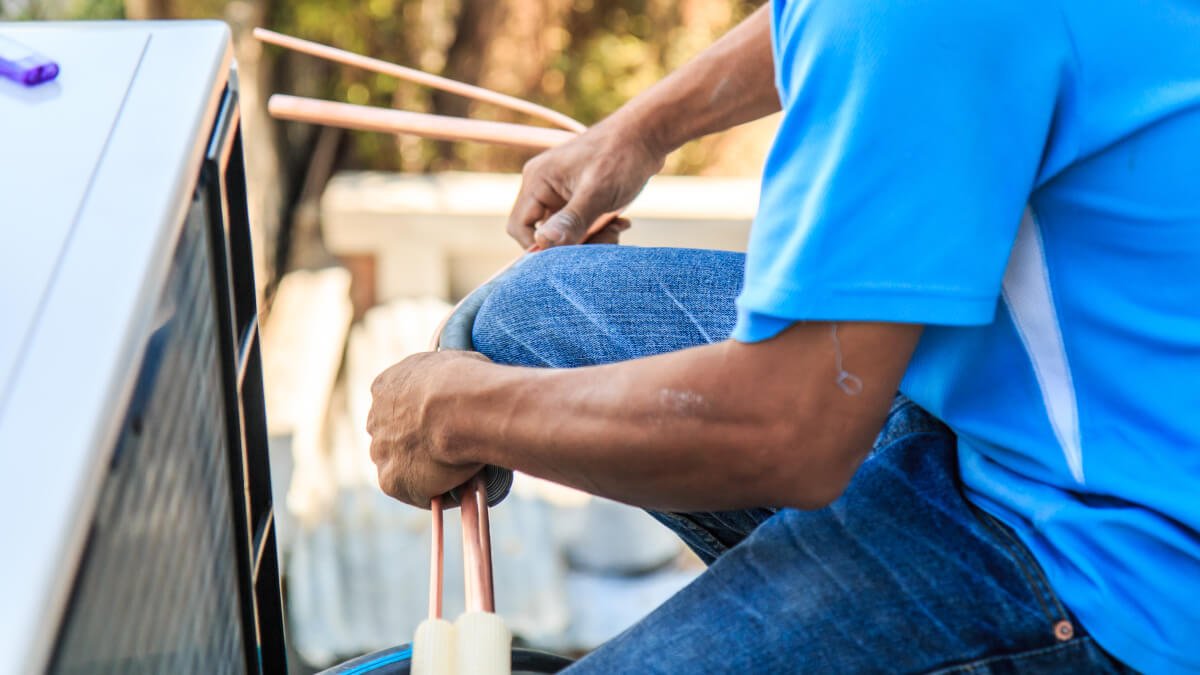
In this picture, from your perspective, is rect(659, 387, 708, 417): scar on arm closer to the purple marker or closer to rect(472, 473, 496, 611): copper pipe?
rect(472, 473, 496, 611): copper pipe

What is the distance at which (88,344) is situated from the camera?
0.57 metres

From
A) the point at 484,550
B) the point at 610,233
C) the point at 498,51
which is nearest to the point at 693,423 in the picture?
the point at 484,550

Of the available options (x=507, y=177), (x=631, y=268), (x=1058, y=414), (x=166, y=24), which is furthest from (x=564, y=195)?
(x=507, y=177)

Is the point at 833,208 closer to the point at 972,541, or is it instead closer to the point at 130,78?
the point at 972,541

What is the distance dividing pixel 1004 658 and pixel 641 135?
0.63 metres

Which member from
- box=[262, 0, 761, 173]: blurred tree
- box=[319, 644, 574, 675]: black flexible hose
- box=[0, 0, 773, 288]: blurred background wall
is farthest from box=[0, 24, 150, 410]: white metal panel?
box=[262, 0, 761, 173]: blurred tree

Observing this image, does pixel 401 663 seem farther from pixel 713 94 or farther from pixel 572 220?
pixel 713 94

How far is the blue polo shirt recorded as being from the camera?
2.36 ft

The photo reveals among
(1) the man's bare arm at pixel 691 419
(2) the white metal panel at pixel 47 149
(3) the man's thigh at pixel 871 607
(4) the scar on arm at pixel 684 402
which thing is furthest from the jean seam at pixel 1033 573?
(2) the white metal panel at pixel 47 149

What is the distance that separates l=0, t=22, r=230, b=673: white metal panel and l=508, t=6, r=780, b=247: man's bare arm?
52cm

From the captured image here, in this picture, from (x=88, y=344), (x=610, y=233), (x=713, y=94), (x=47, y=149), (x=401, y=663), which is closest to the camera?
(x=88, y=344)

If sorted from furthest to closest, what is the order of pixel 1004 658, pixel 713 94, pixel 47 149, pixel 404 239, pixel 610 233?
pixel 404 239 < pixel 610 233 < pixel 713 94 < pixel 1004 658 < pixel 47 149

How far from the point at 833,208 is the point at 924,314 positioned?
0.26 feet

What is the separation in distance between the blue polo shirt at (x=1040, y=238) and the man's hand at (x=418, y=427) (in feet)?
0.84
